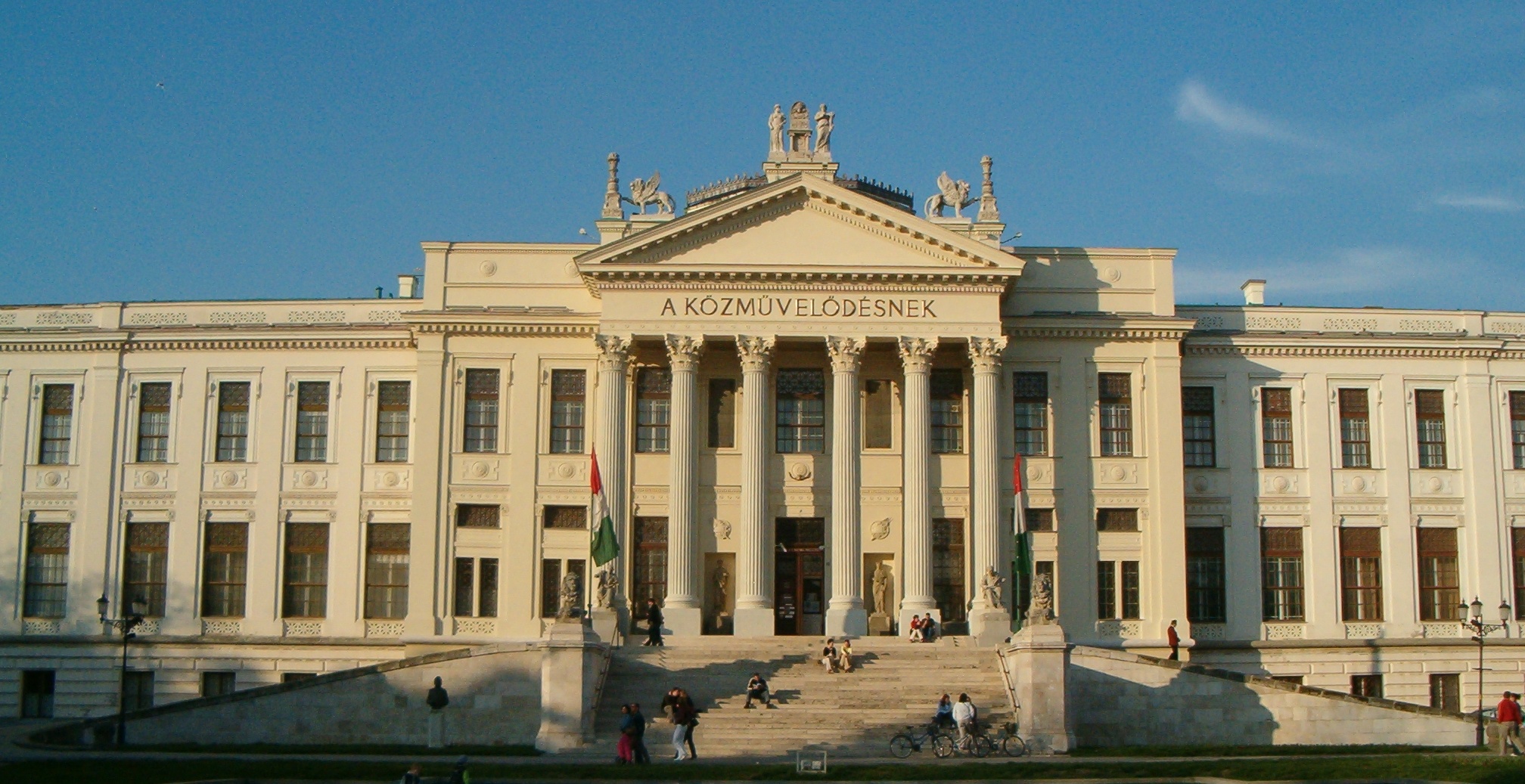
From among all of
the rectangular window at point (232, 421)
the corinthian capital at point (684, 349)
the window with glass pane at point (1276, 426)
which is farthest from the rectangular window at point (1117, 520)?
the rectangular window at point (232, 421)

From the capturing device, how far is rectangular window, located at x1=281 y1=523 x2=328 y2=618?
46531mm

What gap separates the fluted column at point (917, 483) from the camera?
42.8 meters

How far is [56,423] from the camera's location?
48.2 metres

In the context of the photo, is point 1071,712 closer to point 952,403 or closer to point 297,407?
point 952,403

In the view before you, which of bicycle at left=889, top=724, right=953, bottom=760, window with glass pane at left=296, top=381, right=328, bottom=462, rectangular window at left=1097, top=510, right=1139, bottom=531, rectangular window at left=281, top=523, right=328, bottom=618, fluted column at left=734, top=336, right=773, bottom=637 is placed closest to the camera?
bicycle at left=889, top=724, right=953, bottom=760

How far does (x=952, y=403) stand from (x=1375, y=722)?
14.9m

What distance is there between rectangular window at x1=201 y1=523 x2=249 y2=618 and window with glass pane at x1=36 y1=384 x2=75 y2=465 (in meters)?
5.36

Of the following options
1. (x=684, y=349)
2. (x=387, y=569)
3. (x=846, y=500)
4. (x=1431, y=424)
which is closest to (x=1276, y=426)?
(x=1431, y=424)

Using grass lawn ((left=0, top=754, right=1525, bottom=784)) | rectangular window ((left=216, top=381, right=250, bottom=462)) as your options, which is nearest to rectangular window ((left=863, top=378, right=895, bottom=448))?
grass lawn ((left=0, top=754, right=1525, bottom=784))

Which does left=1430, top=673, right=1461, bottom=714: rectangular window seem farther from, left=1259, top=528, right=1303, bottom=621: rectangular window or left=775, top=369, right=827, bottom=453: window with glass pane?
left=775, top=369, right=827, bottom=453: window with glass pane

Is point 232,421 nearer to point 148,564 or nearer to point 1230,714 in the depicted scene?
point 148,564

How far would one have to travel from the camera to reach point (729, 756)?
3262cm

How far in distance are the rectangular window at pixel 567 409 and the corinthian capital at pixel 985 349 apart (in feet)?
37.3

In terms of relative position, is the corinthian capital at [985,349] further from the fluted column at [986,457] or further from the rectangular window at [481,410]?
the rectangular window at [481,410]
